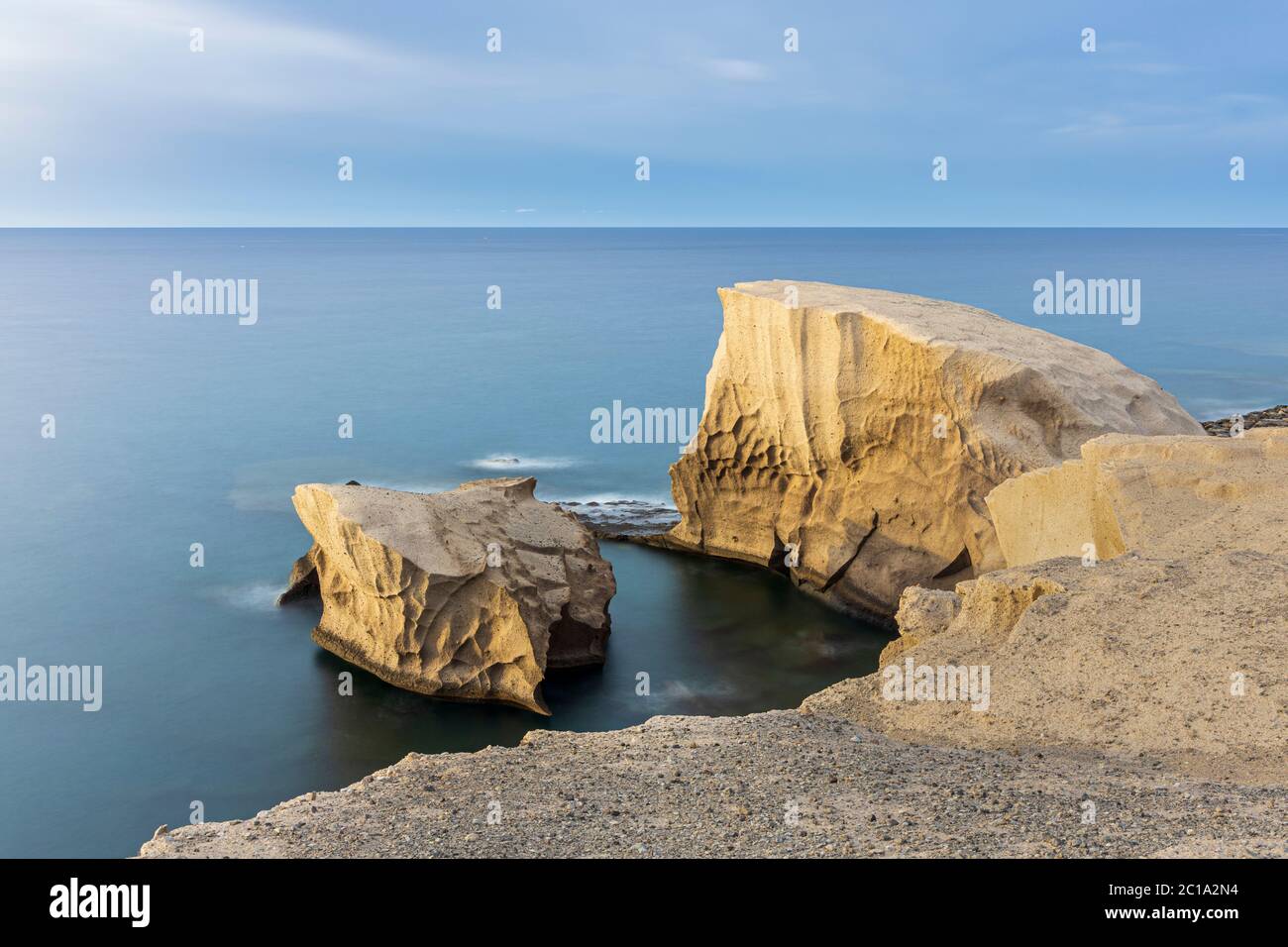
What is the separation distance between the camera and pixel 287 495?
108 ft

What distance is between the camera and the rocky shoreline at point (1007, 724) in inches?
391

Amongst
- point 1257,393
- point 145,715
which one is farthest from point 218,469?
point 1257,393

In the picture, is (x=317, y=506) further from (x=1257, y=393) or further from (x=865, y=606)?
(x=1257, y=393)

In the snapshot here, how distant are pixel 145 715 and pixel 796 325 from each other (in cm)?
1294

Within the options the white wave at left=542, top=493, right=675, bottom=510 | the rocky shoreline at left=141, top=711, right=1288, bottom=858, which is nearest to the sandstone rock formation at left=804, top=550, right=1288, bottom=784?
the rocky shoreline at left=141, top=711, right=1288, bottom=858

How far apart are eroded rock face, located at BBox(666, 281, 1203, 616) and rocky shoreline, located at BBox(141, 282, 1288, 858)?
0.10 meters

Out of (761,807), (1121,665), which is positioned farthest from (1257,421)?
(761,807)

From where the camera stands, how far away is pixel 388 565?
754 inches

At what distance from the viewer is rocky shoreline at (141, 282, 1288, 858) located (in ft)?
32.6

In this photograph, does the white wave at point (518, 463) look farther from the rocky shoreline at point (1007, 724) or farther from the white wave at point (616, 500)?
the rocky shoreline at point (1007, 724)

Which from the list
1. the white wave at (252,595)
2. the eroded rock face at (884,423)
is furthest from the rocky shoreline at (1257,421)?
the white wave at (252,595)

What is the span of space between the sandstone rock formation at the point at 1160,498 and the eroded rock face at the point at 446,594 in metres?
7.47

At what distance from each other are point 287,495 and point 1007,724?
2435 centimetres

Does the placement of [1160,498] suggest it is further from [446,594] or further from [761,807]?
[446,594]
